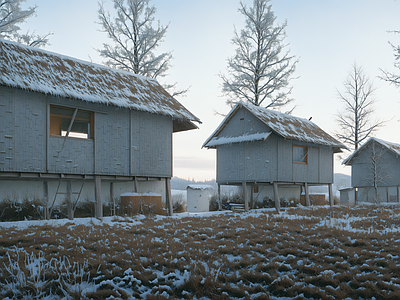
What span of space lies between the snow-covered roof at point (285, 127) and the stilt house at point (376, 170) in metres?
5.61

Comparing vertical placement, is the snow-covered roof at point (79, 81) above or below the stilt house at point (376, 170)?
above

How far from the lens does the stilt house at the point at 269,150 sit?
20.4m

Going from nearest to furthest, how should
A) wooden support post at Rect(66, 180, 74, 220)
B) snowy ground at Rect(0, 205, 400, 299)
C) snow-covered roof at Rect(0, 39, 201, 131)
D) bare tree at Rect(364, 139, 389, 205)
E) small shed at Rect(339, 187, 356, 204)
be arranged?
1. snowy ground at Rect(0, 205, 400, 299)
2. snow-covered roof at Rect(0, 39, 201, 131)
3. wooden support post at Rect(66, 180, 74, 220)
4. bare tree at Rect(364, 139, 389, 205)
5. small shed at Rect(339, 187, 356, 204)

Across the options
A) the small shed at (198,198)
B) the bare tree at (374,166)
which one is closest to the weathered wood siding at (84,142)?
the small shed at (198,198)

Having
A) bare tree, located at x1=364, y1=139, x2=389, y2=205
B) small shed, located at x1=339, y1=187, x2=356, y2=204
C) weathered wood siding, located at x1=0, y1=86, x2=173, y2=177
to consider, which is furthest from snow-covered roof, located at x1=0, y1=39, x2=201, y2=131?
small shed, located at x1=339, y1=187, x2=356, y2=204

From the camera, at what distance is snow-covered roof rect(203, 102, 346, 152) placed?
66.4 ft

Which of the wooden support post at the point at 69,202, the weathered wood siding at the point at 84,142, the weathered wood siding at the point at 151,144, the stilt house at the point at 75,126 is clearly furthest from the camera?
the weathered wood siding at the point at 151,144

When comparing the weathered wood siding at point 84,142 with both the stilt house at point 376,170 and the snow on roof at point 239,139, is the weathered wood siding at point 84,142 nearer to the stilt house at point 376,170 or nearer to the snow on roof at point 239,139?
the snow on roof at point 239,139

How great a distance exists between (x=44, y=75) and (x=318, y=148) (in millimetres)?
16841

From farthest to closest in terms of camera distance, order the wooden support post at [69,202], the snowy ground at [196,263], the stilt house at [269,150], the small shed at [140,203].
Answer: the stilt house at [269,150] → the small shed at [140,203] → the wooden support post at [69,202] → the snowy ground at [196,263]

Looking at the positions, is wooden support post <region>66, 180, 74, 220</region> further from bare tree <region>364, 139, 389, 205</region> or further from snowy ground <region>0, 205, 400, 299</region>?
bare tree <region>364, 139, 389, 205</region>

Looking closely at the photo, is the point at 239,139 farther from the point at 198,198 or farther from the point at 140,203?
the point at 140,203

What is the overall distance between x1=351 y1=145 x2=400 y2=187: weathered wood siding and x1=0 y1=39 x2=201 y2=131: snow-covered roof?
1789 centimetres

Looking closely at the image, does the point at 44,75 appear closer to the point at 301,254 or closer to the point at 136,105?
the point at 136,105
